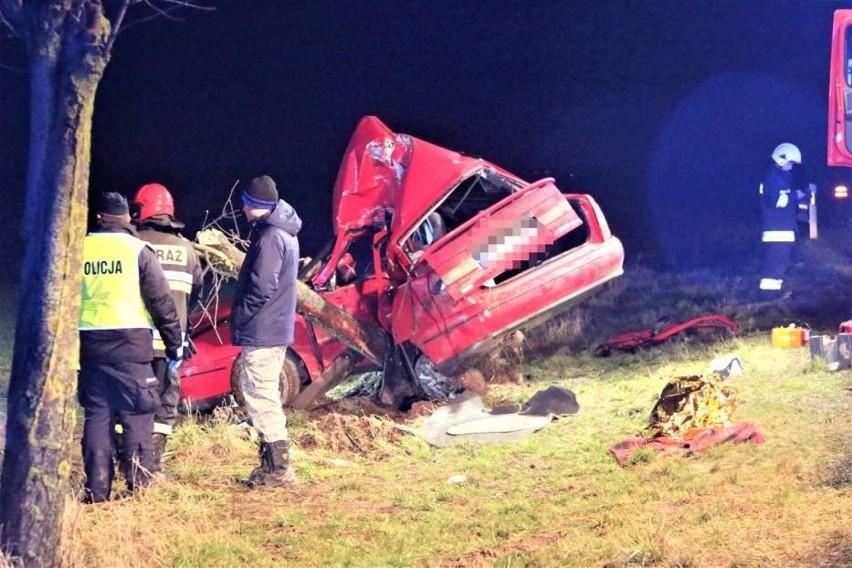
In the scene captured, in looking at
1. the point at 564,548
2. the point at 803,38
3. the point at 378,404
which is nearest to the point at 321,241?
the point at 803,38

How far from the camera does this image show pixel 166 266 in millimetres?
6199

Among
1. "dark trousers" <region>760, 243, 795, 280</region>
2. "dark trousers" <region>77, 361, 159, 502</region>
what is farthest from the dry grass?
"dark trousers" <region>760, 243, 795, 280</region>

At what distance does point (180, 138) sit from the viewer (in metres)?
27.4

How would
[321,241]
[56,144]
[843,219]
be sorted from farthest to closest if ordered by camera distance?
[321,241] < [843,219] < [56,144]

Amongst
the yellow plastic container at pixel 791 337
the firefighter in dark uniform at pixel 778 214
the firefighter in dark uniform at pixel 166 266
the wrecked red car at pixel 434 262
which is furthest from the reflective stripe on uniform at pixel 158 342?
the firefighter in dark uniform at pixel 778 214

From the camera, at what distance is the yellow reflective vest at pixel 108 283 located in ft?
17.6

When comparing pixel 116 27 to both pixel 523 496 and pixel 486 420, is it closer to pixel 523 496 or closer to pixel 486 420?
pixel 523 496

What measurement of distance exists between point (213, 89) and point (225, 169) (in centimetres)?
218

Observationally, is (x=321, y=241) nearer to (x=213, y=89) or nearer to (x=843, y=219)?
(x=213, y=89)

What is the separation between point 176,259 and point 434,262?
6.13 feet

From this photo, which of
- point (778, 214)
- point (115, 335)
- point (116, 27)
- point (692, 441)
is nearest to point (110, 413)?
point (115, 335)

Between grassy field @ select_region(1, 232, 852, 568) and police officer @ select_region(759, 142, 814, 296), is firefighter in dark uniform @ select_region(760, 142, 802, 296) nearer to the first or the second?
police officer @ select_region(759, 142, 814, 296)

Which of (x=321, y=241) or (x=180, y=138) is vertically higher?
(x=180, y=138)

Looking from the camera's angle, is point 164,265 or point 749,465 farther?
point 164,265
